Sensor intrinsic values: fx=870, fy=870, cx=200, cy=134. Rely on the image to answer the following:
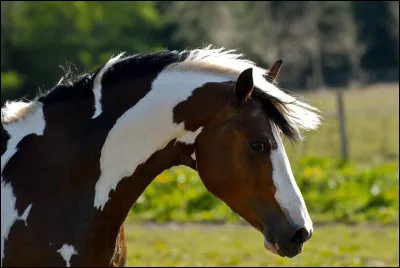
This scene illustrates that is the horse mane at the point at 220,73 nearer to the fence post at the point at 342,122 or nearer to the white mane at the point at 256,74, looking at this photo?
the white mane at the point at 256,74

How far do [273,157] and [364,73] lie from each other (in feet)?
158

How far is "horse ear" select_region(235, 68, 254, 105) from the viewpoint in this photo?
12.2ft

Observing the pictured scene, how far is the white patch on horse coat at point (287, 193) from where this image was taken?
371cm

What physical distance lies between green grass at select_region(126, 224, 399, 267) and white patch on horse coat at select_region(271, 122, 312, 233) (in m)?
5.22

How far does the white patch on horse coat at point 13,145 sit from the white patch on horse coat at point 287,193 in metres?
1.02

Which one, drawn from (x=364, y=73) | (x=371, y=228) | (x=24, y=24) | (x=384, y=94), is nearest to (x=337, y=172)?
(x=371, y=228)

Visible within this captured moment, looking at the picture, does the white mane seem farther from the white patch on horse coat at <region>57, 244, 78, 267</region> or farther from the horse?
the white patch on horse coat at <region>57, 244, 78, 267</region>

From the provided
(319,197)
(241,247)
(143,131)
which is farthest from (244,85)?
Result: (319,197)

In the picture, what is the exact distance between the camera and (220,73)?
391 cm

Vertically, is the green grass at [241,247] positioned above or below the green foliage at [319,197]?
Result: above

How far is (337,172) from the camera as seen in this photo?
1342cm

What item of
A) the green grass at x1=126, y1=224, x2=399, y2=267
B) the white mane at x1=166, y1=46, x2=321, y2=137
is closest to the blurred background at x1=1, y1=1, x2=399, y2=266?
the green grass at x1=126, y1=224, x2=399, y2=267

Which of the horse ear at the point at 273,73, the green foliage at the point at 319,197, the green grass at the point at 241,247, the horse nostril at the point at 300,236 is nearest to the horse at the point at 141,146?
the horse nostril at the point at 300,236

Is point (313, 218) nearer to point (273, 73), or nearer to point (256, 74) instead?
point (273, 73)
